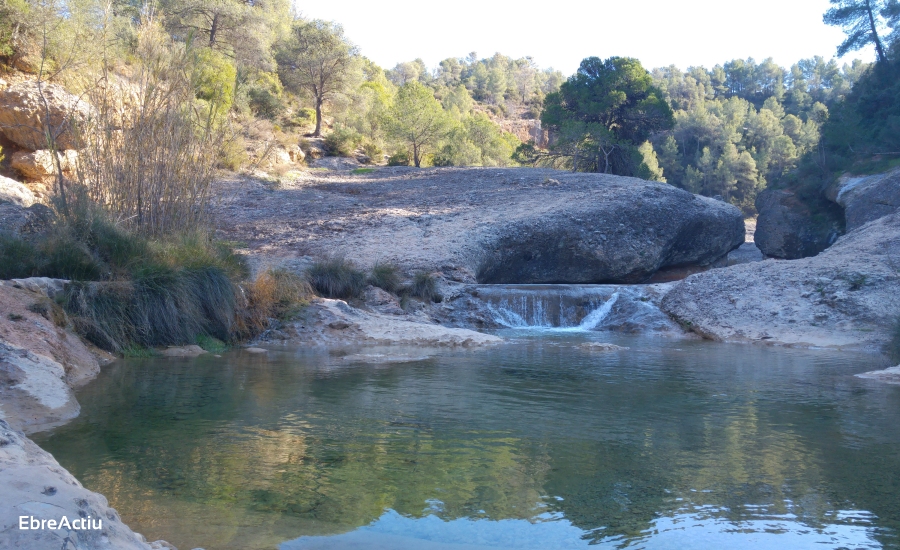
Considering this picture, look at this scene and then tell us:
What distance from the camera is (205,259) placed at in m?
8.99

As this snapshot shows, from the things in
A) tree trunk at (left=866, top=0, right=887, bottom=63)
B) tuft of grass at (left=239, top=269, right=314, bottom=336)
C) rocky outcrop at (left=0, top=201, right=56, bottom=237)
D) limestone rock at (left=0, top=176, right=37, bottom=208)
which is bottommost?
tuft of grass at (left=239, top=269, right=314, bottom=336)

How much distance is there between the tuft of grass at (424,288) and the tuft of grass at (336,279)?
1049 mm

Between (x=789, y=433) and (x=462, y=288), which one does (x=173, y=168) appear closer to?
(x=462, y=288)

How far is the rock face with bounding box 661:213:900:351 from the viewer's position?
1068cm

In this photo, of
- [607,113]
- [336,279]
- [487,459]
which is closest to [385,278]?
[336,279]

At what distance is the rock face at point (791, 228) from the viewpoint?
2250cm

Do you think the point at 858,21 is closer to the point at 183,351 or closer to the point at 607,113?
the point at 607,113

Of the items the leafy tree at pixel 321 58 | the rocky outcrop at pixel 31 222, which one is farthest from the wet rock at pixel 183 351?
the leafy tree at pixel 321 58

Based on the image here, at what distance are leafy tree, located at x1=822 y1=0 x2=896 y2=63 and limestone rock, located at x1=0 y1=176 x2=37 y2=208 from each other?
27.6 metres

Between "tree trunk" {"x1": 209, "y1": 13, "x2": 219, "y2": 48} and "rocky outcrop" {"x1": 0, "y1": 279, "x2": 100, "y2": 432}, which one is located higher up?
"tree trunk" {"x1": 209, "y1": 13, "x2": 219, "y2": 48}

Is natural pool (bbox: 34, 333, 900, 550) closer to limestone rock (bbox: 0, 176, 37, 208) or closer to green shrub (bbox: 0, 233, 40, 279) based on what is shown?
green shrub (bbox: 0, 233, 40, 279)

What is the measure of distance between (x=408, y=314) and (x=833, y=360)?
20.8 ft

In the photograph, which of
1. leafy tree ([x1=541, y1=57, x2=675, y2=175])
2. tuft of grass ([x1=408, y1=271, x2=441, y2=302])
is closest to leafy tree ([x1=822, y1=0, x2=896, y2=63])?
leafy tree ([x1=541, y1=57, x2=675, y2=175])

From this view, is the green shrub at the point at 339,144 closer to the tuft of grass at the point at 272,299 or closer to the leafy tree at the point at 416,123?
the leafy tree at the point at 416,123
